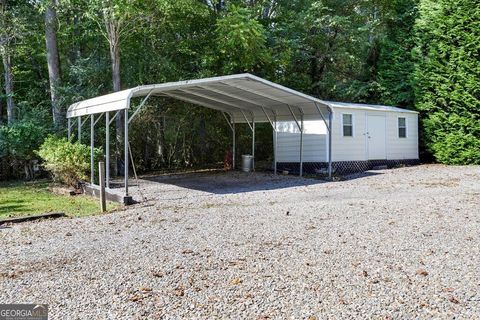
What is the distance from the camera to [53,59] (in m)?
14.3

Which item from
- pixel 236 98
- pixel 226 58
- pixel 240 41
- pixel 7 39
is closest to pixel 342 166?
pixel 236 98

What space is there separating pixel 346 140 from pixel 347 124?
0.50 metres

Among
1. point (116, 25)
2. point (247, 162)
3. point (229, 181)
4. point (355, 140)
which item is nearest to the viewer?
point (229, 181)

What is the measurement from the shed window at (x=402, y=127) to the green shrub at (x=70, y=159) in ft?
32.3

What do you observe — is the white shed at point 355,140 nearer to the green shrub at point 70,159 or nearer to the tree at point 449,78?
the tree at point 449,78

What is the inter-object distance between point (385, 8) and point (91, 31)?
10.9 m

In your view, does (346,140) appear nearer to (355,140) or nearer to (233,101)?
(355,140)

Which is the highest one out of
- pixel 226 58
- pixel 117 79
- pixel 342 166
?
pixel 226 58

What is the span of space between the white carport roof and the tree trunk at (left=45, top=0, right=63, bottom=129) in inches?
77.2

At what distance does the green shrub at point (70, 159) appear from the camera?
33.0 feet

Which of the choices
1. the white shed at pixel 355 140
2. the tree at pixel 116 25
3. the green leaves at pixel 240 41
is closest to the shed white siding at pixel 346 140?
the white shed at pixel 355 140

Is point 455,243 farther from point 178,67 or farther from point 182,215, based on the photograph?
point 178,67

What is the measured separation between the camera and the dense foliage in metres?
13.4

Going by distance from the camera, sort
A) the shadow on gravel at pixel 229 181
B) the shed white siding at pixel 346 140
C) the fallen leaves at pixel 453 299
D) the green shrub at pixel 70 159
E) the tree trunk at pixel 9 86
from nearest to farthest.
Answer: the fallen leaves at pixel 453 299
the green shrub at pixel 70 159
the shadow on gravel at pixel 229 181
the shed white siding at pixel 346 140
the tree trunk at pixel 9 86
